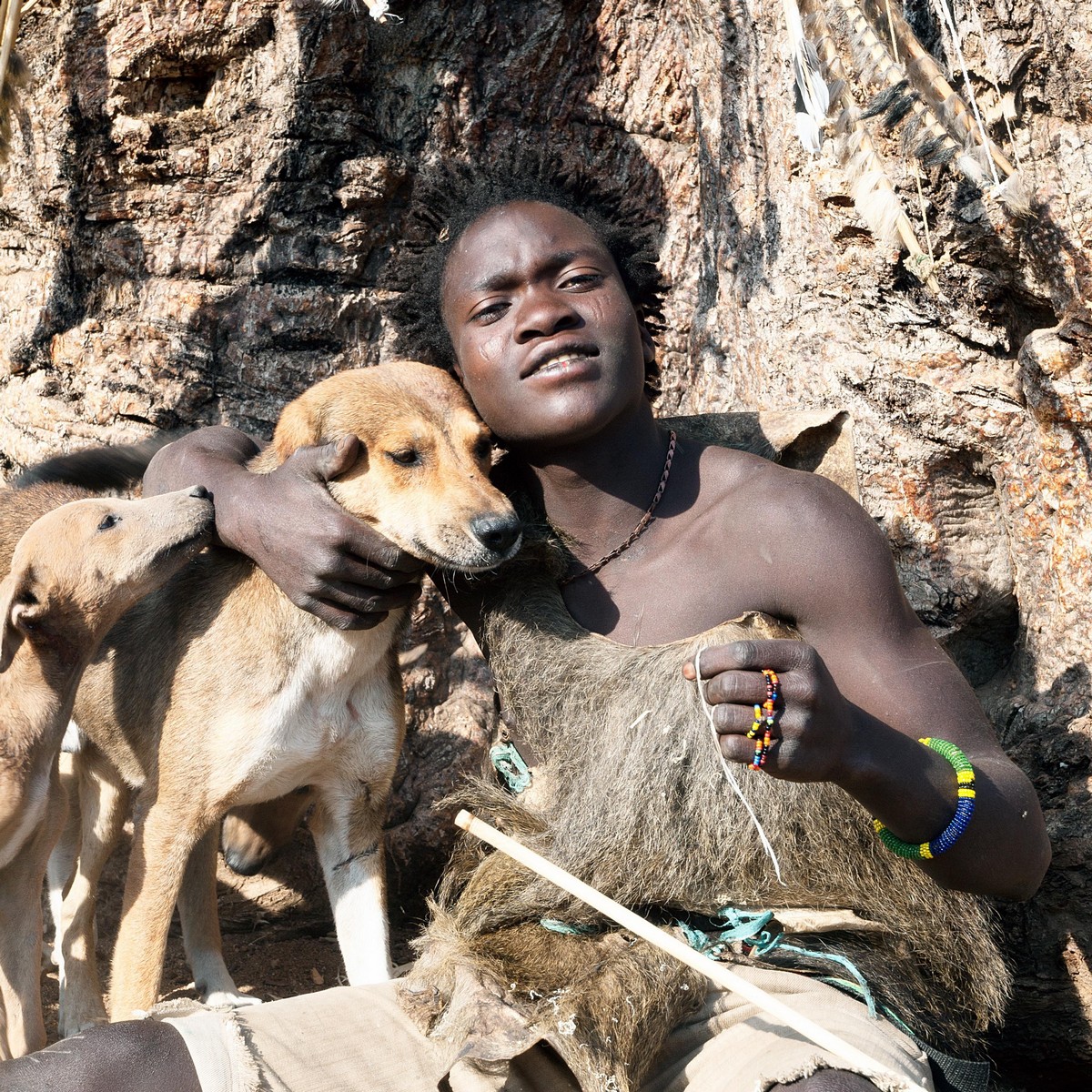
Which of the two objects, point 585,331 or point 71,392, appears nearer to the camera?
point 585,331

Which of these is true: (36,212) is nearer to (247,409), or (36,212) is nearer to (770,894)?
(247,409)

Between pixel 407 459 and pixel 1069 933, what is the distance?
302cm

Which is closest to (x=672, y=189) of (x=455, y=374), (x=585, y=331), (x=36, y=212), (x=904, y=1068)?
(x=455, y=374)

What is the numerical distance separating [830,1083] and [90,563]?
8.22 feet

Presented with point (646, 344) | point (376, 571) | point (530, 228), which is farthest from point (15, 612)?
point (646, 344)

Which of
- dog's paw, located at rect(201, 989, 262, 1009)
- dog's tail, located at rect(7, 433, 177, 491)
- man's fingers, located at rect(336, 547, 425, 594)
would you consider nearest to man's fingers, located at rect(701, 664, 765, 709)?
man's fingers, located at rect(336, 547, 425, 594)

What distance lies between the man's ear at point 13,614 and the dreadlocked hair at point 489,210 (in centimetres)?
150

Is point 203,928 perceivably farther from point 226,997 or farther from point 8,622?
point 8,622

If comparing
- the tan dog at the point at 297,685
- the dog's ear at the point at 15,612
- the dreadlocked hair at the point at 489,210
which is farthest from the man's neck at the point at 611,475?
the dog's ear at the point at 15,612

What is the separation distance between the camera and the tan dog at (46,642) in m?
3.44

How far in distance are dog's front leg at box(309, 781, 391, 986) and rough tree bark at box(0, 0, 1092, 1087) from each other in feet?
3.95

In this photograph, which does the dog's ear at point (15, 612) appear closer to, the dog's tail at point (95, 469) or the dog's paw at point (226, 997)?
the dog's tail at point (95, 469)

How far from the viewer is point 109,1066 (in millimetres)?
2496

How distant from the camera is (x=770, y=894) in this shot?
3.09m
